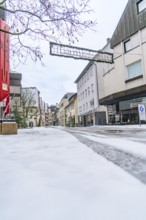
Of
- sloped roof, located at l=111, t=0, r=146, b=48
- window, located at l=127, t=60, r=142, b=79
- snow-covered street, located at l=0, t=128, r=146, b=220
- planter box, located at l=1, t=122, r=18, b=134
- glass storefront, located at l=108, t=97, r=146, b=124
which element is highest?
sloped roof, located at l=111, t=0, r=146, b=48

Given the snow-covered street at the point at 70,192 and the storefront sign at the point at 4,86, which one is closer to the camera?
the snow-covered street at the point at 70,192

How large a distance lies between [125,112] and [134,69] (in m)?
4.05

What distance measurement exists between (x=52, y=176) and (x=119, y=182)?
64 cm

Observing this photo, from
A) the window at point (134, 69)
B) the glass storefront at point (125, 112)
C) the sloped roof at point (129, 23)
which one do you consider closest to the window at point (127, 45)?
the sloped roof at point (129, 23)

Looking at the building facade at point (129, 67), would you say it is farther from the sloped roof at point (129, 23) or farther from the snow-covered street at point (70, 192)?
the snow-covered street at point (70, 192)

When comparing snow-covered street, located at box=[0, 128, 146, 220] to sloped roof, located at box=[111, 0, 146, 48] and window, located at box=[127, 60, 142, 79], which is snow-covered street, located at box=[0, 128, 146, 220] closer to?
window, located at box=[127, 60, 142, 79]

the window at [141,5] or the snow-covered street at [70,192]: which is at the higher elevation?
the window at [141,5]

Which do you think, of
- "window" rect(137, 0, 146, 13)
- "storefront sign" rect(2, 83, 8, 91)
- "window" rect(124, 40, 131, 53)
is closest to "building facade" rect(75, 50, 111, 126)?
"window" rect(124, 40, 131, 53)

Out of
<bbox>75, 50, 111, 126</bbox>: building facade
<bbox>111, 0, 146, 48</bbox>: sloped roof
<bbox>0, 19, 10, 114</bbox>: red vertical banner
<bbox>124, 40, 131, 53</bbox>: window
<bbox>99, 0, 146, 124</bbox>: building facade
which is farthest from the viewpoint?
<bbox>75, 50, 111, 126</bbox>: building facade

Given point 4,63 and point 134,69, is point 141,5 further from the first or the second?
point 4,63

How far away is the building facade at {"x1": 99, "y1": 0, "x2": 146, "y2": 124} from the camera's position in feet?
59.8

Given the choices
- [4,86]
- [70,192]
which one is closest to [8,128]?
[4,86]

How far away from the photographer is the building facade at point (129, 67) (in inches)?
718

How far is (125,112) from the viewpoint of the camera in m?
20.2
